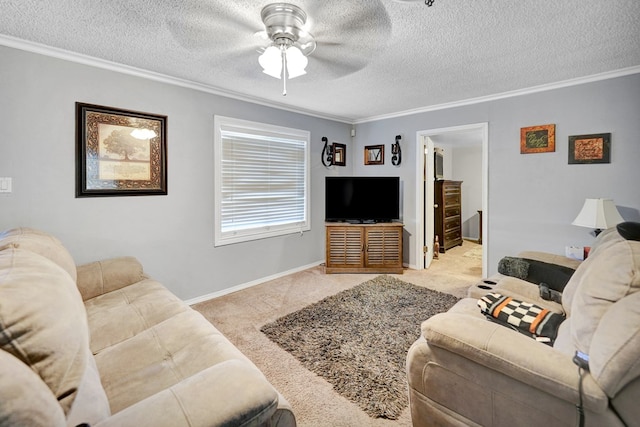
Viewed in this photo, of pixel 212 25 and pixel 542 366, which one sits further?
pixel 212 25

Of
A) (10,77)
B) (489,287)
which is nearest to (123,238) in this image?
(10,77)

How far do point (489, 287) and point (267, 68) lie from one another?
2285 mm

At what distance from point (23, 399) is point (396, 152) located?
4.46 meters

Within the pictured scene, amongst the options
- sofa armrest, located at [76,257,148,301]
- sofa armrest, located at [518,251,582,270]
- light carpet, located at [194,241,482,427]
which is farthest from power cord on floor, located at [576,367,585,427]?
sofa armrest, located at [76,257,148,301]

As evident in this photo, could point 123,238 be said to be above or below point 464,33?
below

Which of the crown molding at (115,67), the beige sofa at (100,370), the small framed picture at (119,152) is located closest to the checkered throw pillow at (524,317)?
the beige sofa at (100,370)

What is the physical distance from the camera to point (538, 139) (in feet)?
10.9

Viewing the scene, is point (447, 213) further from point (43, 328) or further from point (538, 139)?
point (43, 328)

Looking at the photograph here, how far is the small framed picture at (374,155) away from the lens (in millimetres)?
4738

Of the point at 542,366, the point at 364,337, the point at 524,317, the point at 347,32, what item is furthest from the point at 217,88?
the point at 542,366

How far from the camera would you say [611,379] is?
0.94 metres

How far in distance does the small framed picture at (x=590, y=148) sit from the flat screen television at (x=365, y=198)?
6.49 ft

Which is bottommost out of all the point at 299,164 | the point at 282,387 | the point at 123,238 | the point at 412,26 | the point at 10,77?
the point at 282,387

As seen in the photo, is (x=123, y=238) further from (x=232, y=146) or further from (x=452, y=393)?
(x=452, y=393)
